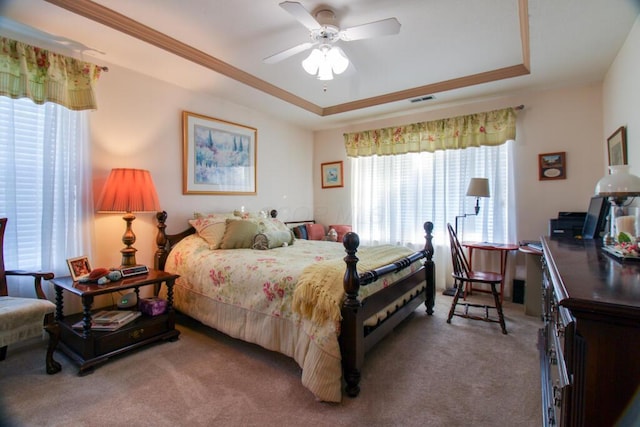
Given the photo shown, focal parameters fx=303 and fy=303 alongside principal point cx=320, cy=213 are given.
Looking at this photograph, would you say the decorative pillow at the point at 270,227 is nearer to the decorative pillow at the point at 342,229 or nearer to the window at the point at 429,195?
the decorative pillow at the point at 342,229

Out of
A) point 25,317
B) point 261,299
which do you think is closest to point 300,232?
point 261,299

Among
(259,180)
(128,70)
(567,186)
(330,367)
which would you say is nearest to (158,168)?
(128,70)

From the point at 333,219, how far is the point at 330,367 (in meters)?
3.31

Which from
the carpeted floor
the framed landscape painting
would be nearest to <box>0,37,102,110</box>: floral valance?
the framed landscape painting

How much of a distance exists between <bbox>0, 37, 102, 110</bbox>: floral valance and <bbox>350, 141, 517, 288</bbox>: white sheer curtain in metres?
3.30

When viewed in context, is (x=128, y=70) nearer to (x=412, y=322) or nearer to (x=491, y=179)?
(x=412, y=322)

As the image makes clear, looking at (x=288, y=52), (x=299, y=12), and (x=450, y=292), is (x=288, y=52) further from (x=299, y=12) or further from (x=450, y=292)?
Result: (x=450, y=292)

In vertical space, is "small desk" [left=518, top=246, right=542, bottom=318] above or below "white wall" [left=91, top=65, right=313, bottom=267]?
below

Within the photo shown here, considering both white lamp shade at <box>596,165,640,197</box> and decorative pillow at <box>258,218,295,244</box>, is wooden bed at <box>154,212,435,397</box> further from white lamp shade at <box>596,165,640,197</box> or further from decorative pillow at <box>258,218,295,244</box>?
white lamp shade at <box>596,165,640,197</box>

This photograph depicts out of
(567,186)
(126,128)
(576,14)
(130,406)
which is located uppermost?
(576,14)

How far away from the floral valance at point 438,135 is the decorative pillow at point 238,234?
2175 millimetres

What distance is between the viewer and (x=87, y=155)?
2.59 m

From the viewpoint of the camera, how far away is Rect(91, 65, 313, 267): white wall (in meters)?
2.71

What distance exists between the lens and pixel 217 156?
3609mm
